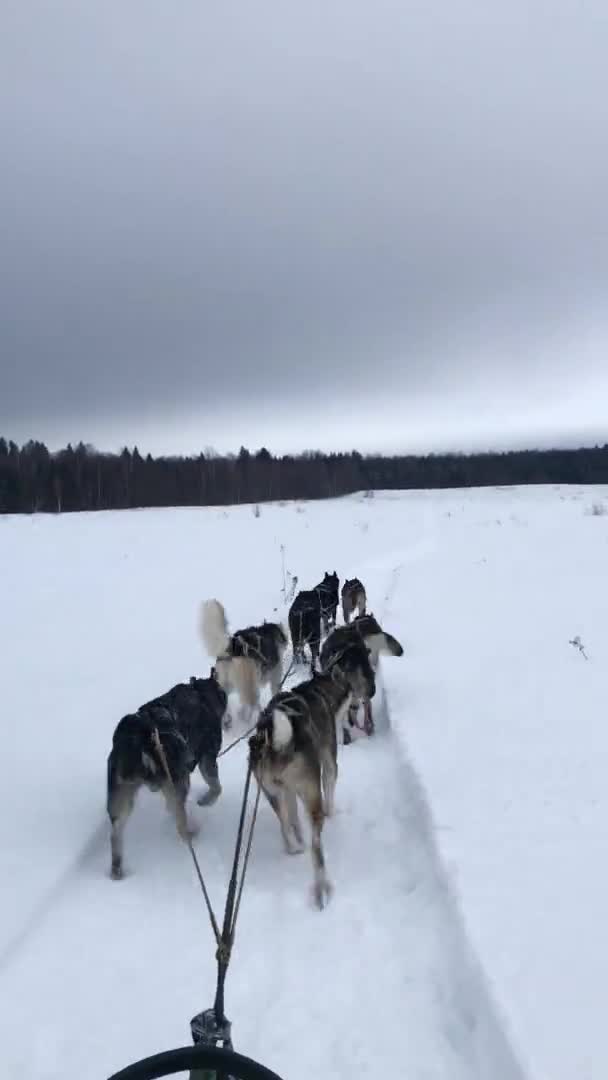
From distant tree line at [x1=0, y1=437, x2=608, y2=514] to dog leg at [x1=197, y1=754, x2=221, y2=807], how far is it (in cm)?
3847

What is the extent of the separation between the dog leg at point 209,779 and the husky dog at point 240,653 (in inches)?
55.7

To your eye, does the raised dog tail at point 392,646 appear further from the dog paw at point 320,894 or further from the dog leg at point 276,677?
the dog paw at point 320,894

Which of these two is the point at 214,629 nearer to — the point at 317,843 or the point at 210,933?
the point at 317,843

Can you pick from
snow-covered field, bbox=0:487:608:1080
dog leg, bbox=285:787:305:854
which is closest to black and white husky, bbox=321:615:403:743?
snow-covered field, bbox=0:487:608:1080

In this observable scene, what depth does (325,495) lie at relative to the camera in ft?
206

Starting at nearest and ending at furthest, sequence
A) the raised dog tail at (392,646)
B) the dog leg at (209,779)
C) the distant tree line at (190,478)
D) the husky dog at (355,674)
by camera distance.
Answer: the dog leg at (209,779) < the husky dog at (355,674) < the raised dog tail at (392,646) < the distant tree line at (190,478)

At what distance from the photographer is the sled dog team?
336 cm

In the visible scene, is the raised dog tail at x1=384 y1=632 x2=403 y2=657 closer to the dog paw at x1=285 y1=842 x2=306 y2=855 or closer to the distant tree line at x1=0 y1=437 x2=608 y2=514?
the dog paw at x1=285 y1=842 x2=306 y2=855

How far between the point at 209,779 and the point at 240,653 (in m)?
1.67

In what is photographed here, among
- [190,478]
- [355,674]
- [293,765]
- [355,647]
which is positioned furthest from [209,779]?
[190,478]

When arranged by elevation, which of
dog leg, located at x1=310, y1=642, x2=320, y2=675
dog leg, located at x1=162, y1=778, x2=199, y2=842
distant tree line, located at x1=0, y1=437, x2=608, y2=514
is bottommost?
dog leg, located at x1=310, y1=642, x2=320, y2=675

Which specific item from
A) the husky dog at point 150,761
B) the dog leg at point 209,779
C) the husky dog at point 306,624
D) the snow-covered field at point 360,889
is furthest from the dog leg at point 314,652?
the husky dog at point 150,761

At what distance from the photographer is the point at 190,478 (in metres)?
55.3

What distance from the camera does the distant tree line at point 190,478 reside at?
4678 cm
